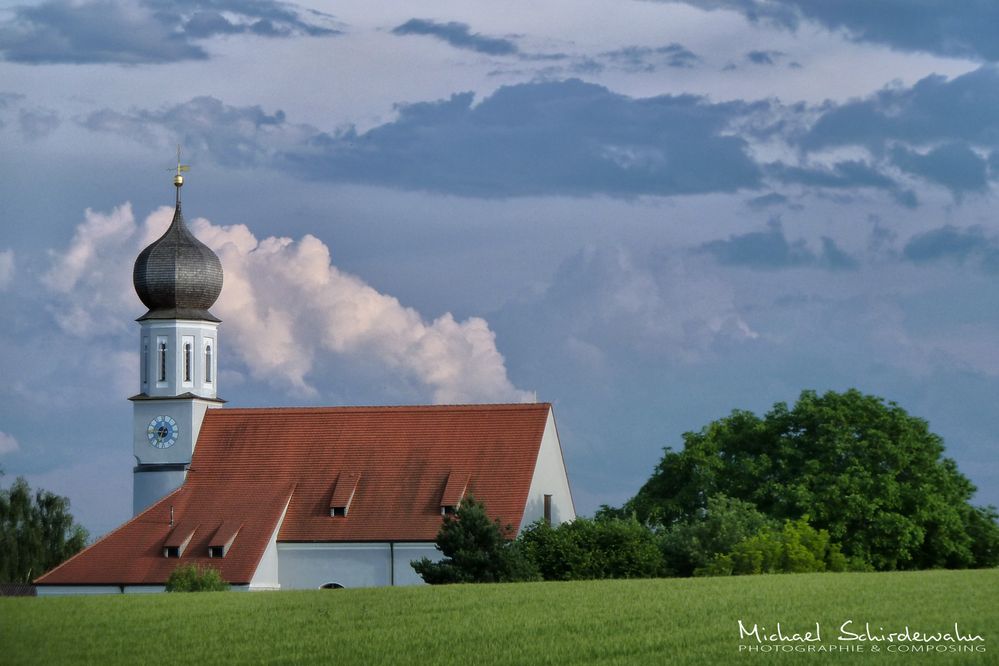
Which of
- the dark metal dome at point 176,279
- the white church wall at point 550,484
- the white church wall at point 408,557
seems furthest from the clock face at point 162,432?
the white church wall at point 550,484

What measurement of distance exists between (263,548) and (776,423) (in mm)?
20486

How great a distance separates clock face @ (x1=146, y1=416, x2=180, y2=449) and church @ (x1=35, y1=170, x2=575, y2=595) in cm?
7

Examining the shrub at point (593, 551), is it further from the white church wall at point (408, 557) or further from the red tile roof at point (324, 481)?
the white church wall at point (408, 557)

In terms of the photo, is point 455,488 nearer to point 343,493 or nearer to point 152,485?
point 343,493

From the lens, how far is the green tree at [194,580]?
181ft

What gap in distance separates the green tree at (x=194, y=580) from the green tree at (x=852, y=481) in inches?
727

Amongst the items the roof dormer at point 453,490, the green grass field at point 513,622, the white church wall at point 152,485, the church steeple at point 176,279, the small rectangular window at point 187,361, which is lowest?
the green grass field at point 513,622

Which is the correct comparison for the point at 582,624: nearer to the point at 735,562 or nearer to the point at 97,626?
the point at 97,626

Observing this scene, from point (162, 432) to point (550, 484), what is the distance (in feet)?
53.3

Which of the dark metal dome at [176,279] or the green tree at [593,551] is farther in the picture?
the dark metal dome at [176,279]

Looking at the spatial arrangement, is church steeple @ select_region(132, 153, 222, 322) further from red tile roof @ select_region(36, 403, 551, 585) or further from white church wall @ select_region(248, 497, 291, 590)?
white church wall @ select_region(248, 497, 291, 590)

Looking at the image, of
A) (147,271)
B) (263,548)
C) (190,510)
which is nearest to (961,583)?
(263,548)
